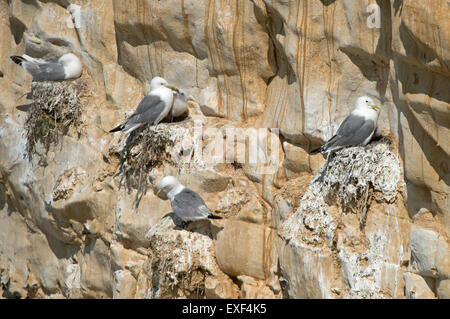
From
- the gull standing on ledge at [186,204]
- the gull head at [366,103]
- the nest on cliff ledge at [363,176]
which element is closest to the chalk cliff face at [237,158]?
the nest on cliff ledge at [363,176]

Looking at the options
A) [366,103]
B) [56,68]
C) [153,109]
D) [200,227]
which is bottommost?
[200,227]

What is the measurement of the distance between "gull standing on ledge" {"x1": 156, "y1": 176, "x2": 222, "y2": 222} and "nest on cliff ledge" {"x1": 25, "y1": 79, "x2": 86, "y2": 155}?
7.54ft

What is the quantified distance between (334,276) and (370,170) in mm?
989

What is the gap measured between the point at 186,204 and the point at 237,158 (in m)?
0.78

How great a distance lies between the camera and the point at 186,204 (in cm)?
727

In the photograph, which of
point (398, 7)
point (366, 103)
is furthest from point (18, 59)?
point (398, 7)

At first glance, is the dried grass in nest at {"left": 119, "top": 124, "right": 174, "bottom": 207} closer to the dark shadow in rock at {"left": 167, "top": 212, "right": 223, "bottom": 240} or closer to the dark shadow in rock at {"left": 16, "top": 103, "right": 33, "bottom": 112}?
the dark shadow in rock at {"left": 167, "top": 212, "right": 223, "bottom": 240}

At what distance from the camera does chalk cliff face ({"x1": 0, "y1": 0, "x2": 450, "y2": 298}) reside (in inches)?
235

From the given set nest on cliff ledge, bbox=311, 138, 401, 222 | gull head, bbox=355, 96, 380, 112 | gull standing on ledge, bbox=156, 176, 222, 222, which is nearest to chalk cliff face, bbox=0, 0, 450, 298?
nest on cliff ledge, bbox=311, 138, 401, 222

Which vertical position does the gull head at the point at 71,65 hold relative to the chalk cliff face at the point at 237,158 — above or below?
above

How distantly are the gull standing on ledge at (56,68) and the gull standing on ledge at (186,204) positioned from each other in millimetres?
2484

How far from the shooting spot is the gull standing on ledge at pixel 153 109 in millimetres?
7844
